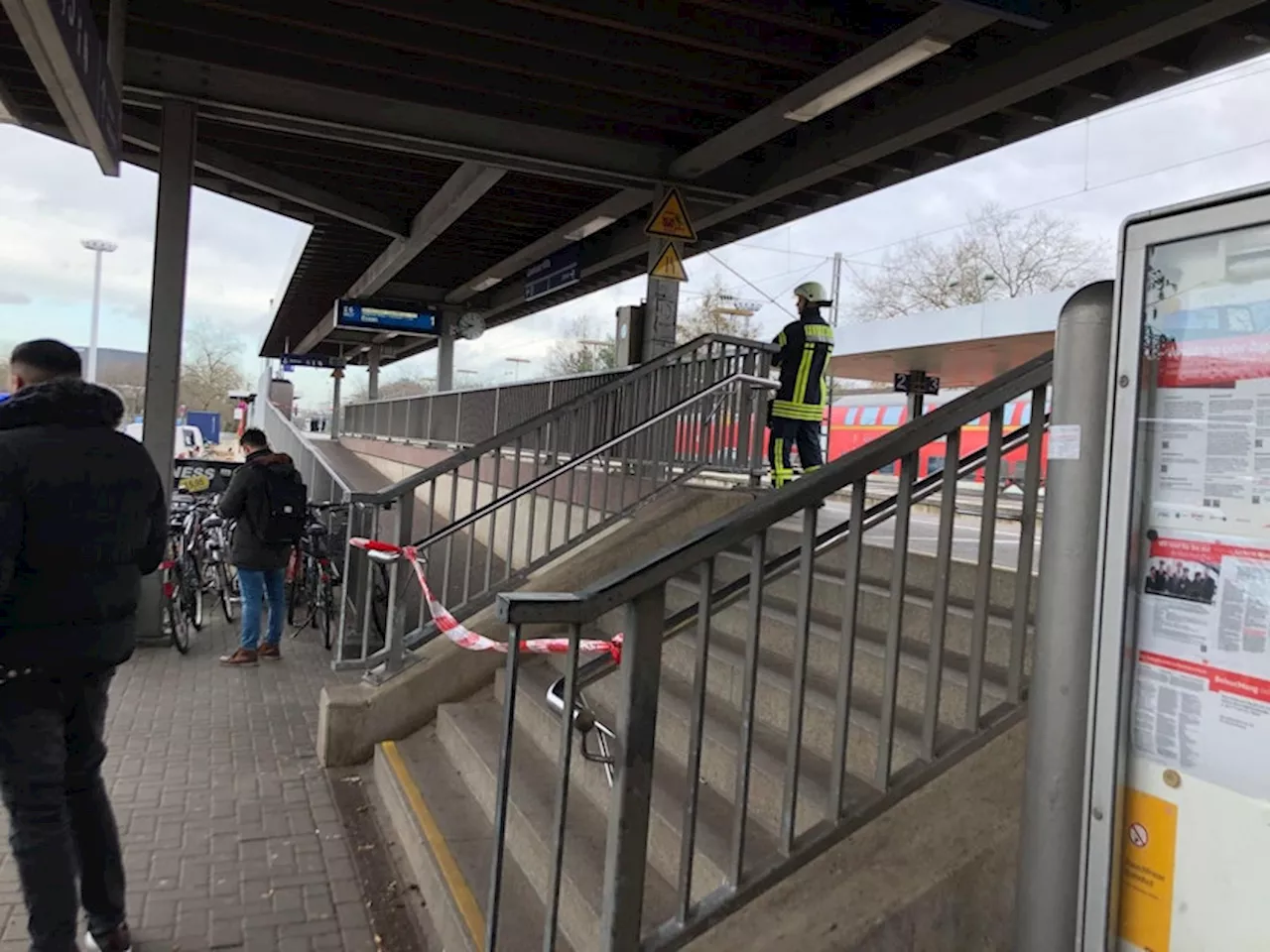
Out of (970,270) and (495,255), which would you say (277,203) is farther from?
(970,270)

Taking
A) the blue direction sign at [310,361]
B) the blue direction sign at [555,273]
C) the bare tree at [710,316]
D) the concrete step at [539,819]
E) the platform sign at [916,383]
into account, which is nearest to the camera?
the concrete step at [539,819]

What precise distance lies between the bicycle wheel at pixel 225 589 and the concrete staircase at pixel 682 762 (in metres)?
4.71

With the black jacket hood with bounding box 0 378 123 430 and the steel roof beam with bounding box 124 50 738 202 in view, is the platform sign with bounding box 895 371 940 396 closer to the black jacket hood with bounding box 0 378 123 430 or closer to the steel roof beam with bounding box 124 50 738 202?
the steel roof beam with bounding box 124 50 738 202

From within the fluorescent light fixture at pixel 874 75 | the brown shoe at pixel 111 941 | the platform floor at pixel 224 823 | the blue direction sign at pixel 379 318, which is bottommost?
the platform floor at pixel 224 823

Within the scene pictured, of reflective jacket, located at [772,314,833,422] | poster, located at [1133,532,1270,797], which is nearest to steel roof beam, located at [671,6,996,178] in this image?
reflective jacket, located at [772,314,833,422]

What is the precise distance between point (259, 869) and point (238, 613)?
599 centimetres

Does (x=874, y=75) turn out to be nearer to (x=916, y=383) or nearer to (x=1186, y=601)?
(x=1186, y=601)

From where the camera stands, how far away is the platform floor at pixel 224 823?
10.9 feet

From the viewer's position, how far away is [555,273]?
42.2 feet

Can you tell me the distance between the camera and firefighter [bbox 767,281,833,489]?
6289 mm

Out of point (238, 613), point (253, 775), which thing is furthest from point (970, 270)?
point (253, 775)

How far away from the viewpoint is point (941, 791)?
8.26ft

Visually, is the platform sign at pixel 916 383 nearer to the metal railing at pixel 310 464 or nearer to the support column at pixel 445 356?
the support column at pixel 445 356

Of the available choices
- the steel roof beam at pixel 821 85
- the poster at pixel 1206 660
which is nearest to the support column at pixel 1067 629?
the poster at pixel 1206 660
